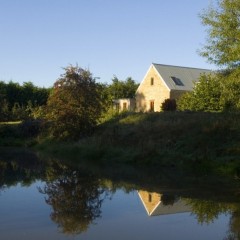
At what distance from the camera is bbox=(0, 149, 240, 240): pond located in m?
8.88

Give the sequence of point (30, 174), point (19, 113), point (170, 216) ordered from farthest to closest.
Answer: point (19, 113) < point (30, 174) < point (170, 216)

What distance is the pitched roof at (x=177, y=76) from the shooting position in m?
47.3

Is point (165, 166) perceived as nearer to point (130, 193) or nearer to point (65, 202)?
point (130, 193)

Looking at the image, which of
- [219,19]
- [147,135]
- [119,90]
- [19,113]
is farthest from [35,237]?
[119,90]

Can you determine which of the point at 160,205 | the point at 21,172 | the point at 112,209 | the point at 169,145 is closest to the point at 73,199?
the point at 112,209

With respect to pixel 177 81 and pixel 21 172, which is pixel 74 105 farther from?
pixel 177 81

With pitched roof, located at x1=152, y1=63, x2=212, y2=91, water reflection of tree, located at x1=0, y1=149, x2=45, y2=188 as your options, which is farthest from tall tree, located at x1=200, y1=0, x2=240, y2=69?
pitched roof, located at x1=152, y1=63, x2=212, y2=91

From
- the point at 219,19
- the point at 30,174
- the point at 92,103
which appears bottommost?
the point at 30,174

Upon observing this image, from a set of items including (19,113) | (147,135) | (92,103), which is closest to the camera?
(147,135)

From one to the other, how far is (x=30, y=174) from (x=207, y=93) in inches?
791

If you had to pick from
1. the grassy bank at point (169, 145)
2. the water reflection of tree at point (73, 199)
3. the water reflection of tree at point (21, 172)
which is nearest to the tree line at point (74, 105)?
the grassy bank at point (169, 145)

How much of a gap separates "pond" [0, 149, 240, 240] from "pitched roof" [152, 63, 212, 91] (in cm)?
3051

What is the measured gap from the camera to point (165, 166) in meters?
21.7

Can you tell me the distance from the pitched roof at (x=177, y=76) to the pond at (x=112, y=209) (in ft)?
100
